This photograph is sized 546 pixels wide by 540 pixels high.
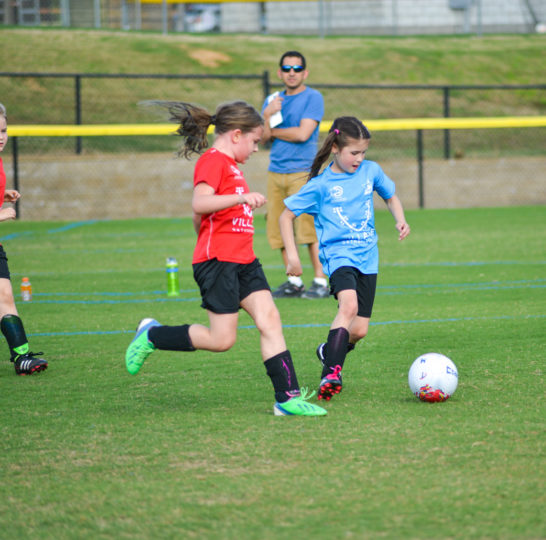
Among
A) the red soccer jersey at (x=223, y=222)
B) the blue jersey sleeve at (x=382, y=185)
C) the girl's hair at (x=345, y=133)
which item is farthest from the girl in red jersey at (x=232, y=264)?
the blue jersey sleeve at (x=382, y=185)

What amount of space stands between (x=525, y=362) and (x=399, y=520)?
2922 mm

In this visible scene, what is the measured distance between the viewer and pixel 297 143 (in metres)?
9.23

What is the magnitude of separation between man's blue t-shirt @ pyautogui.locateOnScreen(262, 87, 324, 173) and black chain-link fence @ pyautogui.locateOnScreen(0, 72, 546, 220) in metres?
6.84

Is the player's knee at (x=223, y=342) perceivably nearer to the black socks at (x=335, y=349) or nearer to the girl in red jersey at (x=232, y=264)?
the girl in red jersey at (x=232, y=264)

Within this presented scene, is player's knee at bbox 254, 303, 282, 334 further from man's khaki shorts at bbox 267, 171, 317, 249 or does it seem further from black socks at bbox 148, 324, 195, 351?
man's khaki shorts at bbox 267, 171, 317, 249

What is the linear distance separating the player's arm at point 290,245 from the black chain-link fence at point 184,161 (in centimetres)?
1056

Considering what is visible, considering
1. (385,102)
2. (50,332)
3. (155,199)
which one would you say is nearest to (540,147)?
(385,102)

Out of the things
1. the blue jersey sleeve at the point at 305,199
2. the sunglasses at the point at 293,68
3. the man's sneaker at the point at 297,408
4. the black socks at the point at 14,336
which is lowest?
the man's sneaker at the point at 297,408

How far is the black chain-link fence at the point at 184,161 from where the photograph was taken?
694 inches

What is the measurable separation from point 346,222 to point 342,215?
5cm

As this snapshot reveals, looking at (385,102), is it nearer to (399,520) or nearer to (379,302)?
(379,302)

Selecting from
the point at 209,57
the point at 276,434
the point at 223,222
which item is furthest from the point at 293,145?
the point at 209,57

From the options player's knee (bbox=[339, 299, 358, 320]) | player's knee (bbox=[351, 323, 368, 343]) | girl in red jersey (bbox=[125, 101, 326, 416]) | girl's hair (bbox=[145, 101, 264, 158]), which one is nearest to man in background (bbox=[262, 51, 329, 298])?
player's knee (bbox=[351, 323, 368, 343])

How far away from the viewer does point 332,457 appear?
4.06 metres
